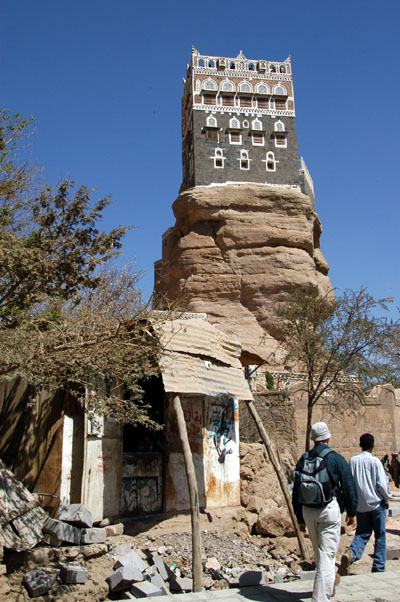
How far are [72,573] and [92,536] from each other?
0.86m

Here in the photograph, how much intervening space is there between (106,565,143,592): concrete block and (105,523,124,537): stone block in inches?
69.0

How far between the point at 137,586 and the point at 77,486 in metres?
2.18

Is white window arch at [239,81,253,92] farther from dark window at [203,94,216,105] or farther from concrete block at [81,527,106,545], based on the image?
concrete block at [81,527,106,545]

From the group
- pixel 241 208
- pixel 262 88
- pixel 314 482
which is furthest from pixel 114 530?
pixel 262 88

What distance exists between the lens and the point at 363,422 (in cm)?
2102

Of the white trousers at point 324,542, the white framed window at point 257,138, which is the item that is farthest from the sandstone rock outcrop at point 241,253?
the white trousers at point 324,542

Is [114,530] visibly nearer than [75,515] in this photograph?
No

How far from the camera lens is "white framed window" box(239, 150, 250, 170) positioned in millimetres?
40625

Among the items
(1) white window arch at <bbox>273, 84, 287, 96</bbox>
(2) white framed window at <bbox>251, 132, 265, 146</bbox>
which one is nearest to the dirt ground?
(2) white framed window at <bbox>251, 132, 265, 146</bbox>


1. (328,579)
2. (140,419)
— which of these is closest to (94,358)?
(140,419)

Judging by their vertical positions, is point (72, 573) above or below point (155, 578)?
above

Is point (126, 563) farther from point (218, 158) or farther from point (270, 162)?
point (270, 162)

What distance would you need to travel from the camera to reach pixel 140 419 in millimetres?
7156

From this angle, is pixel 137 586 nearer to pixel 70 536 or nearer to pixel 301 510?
pixel 70 536
